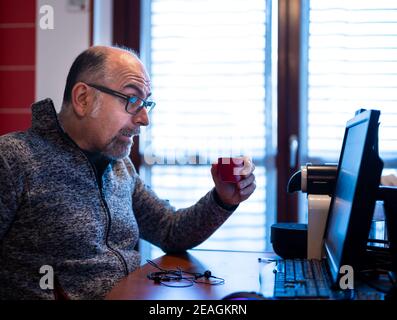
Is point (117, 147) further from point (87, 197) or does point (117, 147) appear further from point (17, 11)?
point (17, 11)

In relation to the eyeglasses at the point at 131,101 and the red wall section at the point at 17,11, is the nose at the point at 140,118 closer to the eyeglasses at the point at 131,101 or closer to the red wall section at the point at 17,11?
the eyeglasses at the point at 131,101

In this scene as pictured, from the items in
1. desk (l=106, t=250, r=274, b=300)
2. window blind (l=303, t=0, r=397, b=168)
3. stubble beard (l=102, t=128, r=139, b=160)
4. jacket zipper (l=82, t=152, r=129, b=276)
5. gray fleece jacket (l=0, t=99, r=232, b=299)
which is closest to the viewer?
desk (l=106, t=250, r=274, b=300)

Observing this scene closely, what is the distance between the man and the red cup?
4cm

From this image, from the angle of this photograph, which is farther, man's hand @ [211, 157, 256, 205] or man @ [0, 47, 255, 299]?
man's hand @ [211, 157, 256, 205]

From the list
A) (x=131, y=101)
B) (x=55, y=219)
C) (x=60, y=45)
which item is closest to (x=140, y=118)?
(x=131, y=101)

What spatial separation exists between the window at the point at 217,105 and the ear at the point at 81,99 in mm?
943

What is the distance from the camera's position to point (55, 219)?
126cm

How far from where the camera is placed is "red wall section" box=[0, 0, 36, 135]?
7.64ft

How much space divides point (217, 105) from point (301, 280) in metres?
1.48

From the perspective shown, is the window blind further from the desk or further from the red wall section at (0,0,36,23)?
the red wall section at (0,0,36,23)

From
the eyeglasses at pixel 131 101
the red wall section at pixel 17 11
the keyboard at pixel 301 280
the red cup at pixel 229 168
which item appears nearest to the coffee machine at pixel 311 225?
the keyboard at pixel 301 280

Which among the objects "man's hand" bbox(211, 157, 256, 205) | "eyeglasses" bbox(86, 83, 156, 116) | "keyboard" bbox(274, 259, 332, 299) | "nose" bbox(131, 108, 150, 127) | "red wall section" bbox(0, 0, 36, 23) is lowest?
"keyboard" bbox(274, 259, 332, 299)

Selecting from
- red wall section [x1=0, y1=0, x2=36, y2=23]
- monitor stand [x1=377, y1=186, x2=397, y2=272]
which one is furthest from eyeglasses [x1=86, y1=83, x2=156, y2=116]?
red wall section [x1=0, y1=0, x2=36, y2=23]

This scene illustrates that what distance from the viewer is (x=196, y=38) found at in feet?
7.79
